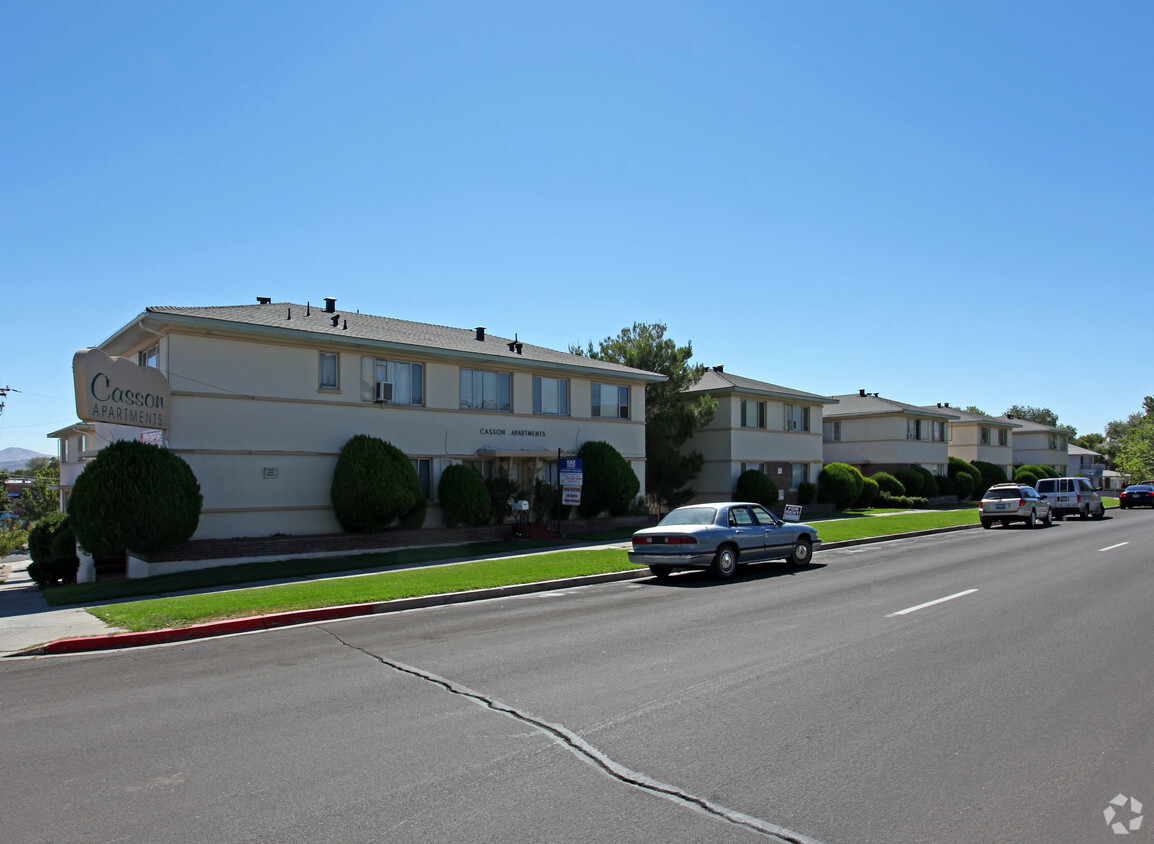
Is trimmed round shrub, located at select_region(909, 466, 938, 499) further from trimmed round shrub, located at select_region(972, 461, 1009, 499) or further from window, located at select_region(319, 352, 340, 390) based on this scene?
window, located at select_region(319, 352, 340, 390)

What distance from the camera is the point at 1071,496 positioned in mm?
35781

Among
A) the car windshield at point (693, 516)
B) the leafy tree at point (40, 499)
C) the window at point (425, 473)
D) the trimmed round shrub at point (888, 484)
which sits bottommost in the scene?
the leafy tree at point (40, 499)

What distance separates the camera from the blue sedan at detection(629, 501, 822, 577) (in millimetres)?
15258

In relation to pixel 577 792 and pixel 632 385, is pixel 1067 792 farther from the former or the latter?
pixel 632 385

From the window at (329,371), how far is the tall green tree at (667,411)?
50.2 ft

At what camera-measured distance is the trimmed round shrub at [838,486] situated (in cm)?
3975

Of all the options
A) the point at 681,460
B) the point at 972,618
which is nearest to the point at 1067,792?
the point at 972,618

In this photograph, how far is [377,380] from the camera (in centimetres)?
2311

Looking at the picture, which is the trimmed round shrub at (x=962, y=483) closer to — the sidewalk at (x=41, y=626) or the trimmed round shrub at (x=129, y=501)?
the trimmed round shrub at (x=129, y=501)

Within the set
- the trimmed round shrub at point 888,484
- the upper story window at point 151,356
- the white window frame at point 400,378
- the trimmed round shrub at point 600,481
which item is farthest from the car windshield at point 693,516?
the trimmed round shrub at point 888,484

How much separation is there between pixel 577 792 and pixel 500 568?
12.0 meters

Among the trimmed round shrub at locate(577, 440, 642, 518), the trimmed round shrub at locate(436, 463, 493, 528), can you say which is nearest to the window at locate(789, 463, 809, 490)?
the trimmed round shrub at locate(577, 440, 642, 518)

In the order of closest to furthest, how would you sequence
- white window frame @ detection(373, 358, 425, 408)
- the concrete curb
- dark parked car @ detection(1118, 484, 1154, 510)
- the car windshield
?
the concrete curb → the car windshield → white window frame @ detection(373, 358, 425, 408) → dark parked car @ detection(1118, 484, 1154, 510)

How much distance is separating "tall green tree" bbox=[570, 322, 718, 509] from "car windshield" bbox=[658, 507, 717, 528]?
57.3 feet
